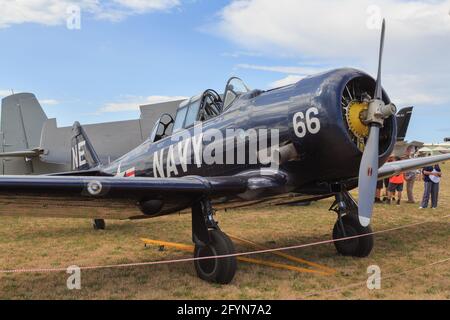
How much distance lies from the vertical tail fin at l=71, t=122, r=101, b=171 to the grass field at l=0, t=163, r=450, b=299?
151 cm

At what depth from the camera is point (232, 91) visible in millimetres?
5957

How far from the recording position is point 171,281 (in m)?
5.18

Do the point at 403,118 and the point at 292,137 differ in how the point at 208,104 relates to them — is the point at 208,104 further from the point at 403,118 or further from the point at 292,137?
the point at 403,118

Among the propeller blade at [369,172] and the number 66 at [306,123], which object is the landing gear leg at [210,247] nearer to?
the number 66 at [306,123]

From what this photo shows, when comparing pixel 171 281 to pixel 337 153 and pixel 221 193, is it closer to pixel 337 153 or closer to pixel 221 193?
pixel 221 193

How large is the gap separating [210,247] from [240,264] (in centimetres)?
106

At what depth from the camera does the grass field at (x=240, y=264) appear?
15.3ft

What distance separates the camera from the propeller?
188 inches

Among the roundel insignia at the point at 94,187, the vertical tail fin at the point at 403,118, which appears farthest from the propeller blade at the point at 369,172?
the vertical tail fin at the point at 403,118

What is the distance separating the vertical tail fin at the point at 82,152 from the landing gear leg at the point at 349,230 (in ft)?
19.9

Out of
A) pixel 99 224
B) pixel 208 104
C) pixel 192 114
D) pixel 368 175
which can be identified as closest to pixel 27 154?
pixel 99 224

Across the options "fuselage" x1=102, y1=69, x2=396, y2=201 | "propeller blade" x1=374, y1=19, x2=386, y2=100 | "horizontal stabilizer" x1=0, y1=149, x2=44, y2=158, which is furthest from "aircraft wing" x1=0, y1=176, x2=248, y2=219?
"horizontal stabilizer" x1=0, y1=149, x2=44, y2=158

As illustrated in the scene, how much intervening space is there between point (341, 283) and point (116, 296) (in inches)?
100.0
